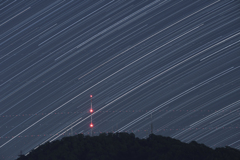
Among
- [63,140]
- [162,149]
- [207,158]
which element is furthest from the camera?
[63,140]

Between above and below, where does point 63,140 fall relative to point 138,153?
above

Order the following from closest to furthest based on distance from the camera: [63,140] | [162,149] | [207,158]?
[207,158]
[162,149]
[63,140]

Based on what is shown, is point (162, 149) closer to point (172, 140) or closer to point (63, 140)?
point (172, 140)

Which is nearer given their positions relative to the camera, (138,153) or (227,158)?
(227,158)

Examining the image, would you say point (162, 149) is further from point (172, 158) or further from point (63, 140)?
point (63, 140)

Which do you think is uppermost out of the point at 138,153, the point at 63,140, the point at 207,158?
the point at 63,140

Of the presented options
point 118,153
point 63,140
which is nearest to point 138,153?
point 118,153

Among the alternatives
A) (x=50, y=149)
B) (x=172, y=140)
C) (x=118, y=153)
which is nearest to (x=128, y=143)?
(x=118, y=153)
